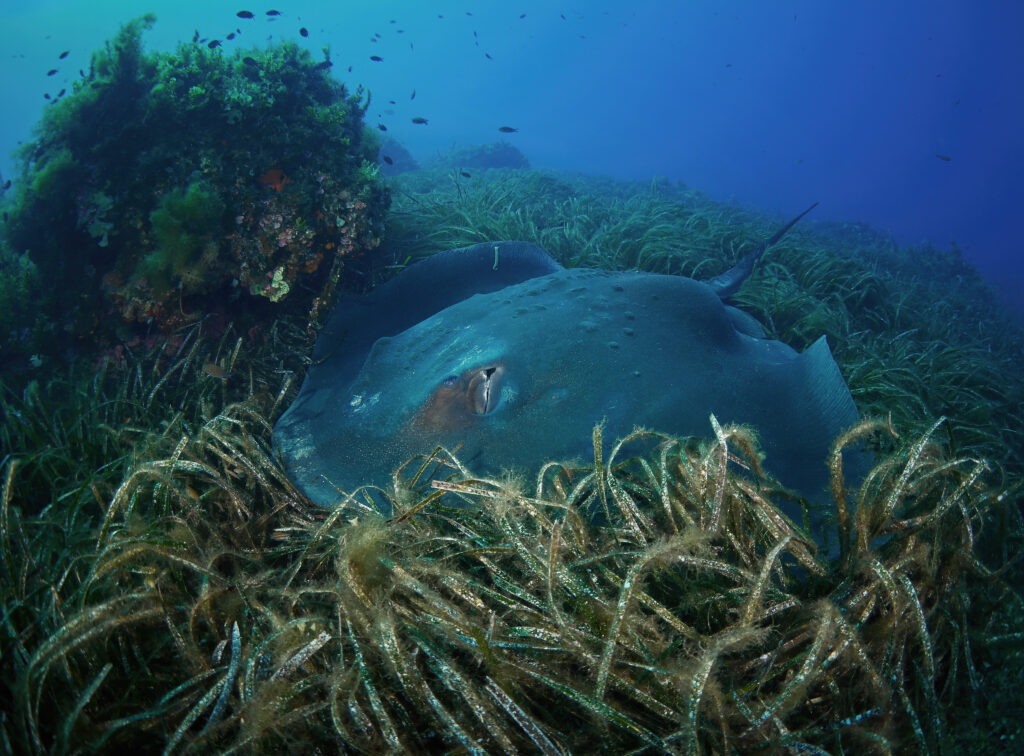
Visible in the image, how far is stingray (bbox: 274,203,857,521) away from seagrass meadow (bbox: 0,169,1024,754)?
23 centimetres

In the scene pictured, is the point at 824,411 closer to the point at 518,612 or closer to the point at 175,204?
the point at 518,612

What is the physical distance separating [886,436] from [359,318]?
4.92 metres

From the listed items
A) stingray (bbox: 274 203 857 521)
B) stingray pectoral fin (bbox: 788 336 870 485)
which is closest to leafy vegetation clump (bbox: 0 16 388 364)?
stingray (bbox: 274 203 857 521)

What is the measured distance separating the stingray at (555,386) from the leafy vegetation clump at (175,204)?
1.32m

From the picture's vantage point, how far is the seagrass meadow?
1.52 metres

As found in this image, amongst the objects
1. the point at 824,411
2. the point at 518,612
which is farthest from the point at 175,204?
the point at 824,411

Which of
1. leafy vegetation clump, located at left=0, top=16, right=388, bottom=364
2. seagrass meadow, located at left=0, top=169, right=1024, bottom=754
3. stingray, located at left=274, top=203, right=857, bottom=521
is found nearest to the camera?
seagrass meadow, located at left=0, top=169, right=1024, bottom=754

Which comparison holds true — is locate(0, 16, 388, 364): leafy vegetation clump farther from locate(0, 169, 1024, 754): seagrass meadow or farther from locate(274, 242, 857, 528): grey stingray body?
locate(0, 169, 1024, 754): seagrass meadow

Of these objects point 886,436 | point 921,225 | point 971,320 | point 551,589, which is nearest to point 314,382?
point 551,589

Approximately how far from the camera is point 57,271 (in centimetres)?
450

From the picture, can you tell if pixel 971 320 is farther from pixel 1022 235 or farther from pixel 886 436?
pixel 1022 235

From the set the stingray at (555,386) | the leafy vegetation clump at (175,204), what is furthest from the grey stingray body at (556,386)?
the leafy vegetation clump at (175,204)

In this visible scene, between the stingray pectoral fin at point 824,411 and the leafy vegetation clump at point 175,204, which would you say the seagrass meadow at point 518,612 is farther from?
the leafy vegetation clump at point 175,204

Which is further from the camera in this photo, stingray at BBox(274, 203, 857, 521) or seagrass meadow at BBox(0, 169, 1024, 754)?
stingray at BBox(274, 203, 857, 521)
